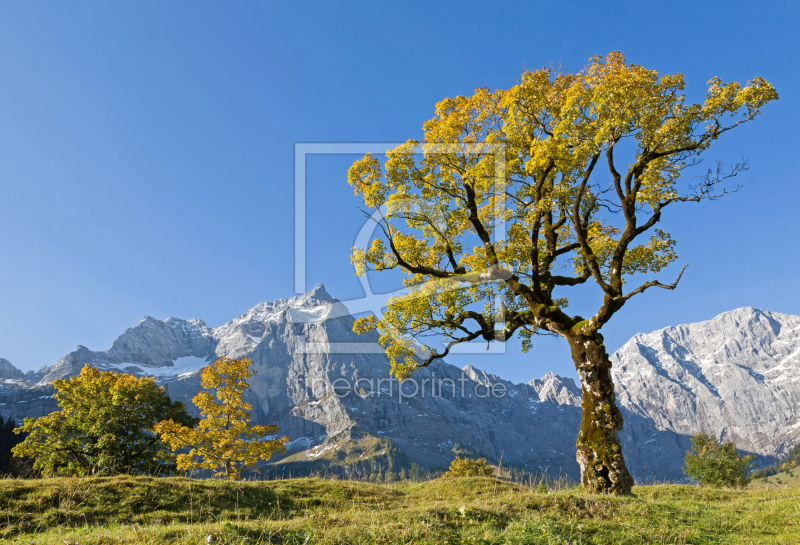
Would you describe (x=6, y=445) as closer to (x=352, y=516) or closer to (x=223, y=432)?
(x=223, y=432)

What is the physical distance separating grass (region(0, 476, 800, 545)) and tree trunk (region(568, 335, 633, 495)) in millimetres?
1472

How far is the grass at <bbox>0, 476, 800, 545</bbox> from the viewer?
22.2ft

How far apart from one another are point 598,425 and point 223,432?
23322 mm

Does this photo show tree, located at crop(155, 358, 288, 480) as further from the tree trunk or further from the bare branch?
the bare branch

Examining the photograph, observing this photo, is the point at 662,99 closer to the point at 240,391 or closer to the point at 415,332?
the point at 415,332

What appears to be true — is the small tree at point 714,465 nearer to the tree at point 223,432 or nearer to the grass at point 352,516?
the grass at point 352,516

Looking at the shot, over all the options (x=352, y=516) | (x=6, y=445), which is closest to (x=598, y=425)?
(x=352, y=516)

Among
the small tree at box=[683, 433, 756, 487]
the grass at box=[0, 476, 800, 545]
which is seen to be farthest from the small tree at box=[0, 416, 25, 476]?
the small tree at box=[683, 433, 756, 487]

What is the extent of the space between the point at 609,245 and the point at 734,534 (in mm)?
9657

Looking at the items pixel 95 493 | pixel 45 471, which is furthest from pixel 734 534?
pixel 45 471

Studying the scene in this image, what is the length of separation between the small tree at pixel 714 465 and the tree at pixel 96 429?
51.3m

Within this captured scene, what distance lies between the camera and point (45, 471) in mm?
30328

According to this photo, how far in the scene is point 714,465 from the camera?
45281 mm

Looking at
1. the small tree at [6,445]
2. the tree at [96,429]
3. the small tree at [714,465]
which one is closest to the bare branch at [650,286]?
Answer: the tree at [96,429]
